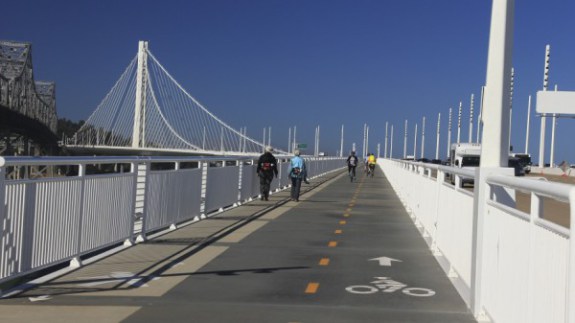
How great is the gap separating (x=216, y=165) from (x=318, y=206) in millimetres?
3706

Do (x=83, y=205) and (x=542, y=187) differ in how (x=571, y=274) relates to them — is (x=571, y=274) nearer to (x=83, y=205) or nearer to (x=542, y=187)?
(x=542, y=187)

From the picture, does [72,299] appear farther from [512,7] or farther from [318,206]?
[318,206]

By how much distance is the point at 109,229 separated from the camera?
997cm

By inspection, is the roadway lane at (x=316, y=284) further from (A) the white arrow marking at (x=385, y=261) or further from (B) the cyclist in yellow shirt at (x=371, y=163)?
(B) the cyclist in yellow shirt at (x=371, y=163)

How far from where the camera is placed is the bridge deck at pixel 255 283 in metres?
6.52

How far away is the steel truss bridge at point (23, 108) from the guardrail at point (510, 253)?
6722 cm

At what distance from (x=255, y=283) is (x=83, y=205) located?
2.32 meters

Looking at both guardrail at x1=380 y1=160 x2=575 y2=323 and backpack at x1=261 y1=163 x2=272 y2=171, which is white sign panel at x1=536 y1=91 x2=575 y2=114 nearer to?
guardrail at x1=380 y1=160 x2=575 y2=323

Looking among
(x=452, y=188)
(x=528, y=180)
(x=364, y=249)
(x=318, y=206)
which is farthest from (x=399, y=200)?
(x=528, y=180)

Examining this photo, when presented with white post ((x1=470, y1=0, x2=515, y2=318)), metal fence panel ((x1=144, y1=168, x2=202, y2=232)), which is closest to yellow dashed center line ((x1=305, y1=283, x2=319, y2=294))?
white post ((x1=470, y1=0, x2=515, y2=318))

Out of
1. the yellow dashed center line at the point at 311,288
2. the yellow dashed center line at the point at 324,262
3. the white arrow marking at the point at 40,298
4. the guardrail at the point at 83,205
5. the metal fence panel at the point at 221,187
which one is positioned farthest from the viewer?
the metal fence panel at the point at 221,187

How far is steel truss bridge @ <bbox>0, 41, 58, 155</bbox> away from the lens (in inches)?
2958

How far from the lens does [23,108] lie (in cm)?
10256

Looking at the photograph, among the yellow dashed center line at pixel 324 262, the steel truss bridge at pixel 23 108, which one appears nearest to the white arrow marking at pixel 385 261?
the yellow dashed center line at pixel 324 262
